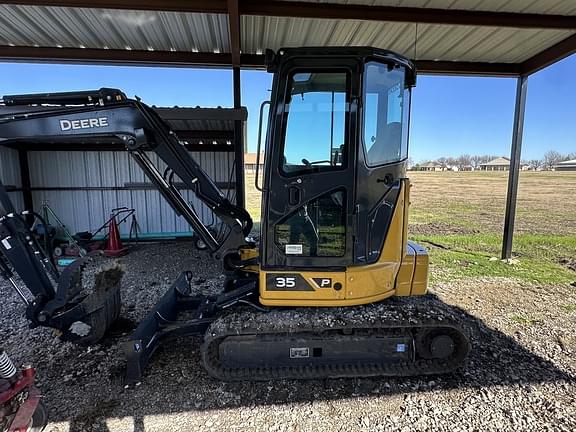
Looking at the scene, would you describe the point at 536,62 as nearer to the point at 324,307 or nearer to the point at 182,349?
the point at 324,307

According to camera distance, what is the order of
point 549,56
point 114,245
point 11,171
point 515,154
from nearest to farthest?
1. point 549,56
2. point 515,154
3. point 114,245
4. point 11,171

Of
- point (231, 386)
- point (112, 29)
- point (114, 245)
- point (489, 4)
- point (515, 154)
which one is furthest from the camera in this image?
point (114, 245)

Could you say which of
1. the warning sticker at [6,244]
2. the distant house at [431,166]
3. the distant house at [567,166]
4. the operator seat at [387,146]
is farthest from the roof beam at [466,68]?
the distant house at [567,166]

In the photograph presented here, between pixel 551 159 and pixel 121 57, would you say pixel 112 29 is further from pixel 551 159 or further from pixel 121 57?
pixel 551 159

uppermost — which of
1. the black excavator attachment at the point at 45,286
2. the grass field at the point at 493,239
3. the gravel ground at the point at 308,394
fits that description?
the black excavator attachment at the point at 45,286

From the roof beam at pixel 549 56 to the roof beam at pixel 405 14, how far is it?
734mm

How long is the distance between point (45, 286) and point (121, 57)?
4706 mm

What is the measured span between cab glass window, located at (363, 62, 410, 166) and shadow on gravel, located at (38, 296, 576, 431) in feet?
6.67

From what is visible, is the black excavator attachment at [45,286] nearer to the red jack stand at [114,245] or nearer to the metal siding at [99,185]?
the red jack stand at [114,245]

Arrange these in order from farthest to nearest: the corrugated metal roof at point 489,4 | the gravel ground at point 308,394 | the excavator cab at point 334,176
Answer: the corrugated metal roof at point 489,4 → the excavator cab at point 334,176 → the gravel ground at point 308,394

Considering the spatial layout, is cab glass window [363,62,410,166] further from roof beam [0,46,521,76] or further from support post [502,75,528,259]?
support post [502,75,528,259]

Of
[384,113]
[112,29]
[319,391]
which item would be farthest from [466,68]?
[319,391]

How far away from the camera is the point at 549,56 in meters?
6.15

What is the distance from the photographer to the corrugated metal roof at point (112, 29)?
196 inches
